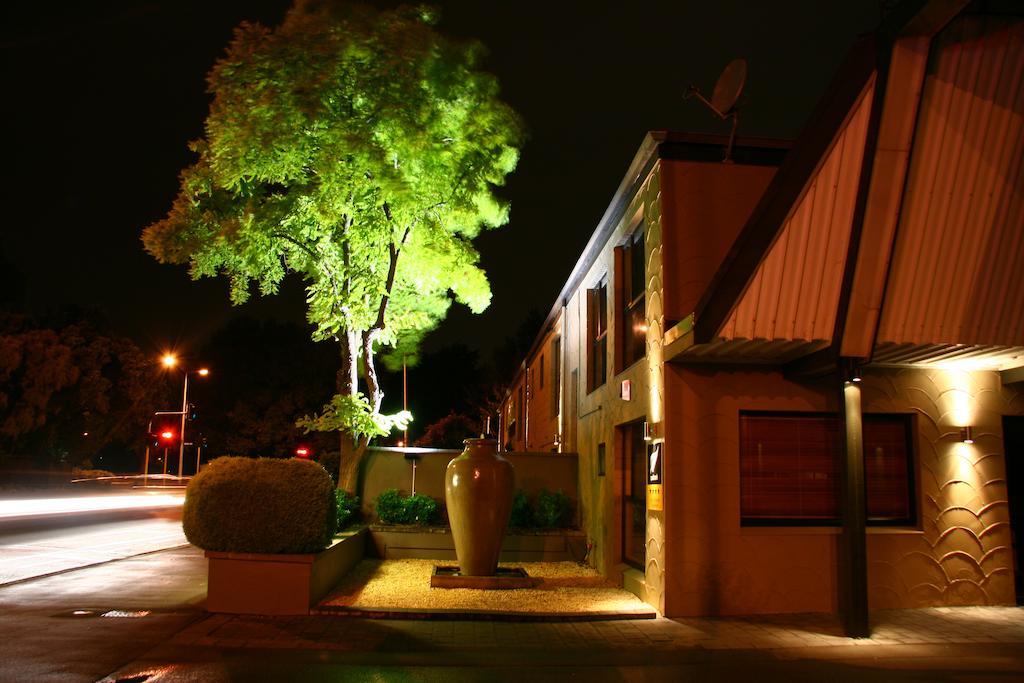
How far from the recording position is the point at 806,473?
935 cm

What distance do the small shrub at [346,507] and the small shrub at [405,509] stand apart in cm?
42

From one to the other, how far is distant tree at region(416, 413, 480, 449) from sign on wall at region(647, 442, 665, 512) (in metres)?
26.6

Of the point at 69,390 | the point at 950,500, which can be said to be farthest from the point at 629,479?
the point at 69,390

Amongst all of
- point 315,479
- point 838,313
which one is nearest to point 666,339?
point 838,313

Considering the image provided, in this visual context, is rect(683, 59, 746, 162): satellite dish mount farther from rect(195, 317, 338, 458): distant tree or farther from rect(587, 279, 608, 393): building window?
rect(195, 317, 338, 458): distant tree

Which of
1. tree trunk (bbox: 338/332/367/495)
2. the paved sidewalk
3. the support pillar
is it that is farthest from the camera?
tree trunk (bbox: 338/332/367/495)

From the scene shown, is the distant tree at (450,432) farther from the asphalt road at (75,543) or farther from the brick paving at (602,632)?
the brick paving at (602,632)

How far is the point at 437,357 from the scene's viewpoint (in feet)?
207

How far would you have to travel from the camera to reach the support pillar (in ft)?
25.4

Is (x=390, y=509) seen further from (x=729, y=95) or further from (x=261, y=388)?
(x=261, y=388)

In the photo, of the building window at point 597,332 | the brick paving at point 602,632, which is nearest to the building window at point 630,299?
the building window at point 597,332

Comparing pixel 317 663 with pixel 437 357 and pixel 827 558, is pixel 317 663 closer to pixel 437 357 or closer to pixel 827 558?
pixel 827 558

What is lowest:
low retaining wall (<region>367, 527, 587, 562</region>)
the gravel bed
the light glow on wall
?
the gravel bed

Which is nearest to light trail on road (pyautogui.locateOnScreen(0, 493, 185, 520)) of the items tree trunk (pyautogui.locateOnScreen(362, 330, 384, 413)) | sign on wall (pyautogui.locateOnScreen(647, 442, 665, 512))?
tree trunk (pyautogui.locateOnScreen(362, 330, 384, 413))
